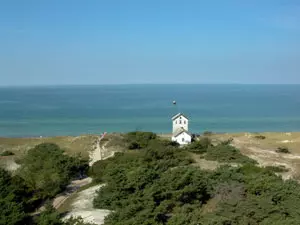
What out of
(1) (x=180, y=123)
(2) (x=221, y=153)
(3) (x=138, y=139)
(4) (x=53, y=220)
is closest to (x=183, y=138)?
(1) (x=180, y=123)

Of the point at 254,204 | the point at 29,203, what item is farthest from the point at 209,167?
the point at 29,203

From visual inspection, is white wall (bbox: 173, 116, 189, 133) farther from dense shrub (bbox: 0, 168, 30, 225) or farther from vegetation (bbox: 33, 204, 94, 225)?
vegetation (bbox: 33, 204, 94, 225)

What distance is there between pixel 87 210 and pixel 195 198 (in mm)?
6259

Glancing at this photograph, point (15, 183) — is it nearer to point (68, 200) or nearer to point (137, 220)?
point (68, 200)

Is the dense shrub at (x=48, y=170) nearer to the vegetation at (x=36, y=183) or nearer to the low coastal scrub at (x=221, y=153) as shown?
the vegetation at (x=36, y=183)

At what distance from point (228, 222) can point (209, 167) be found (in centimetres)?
1369

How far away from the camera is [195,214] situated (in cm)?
2030

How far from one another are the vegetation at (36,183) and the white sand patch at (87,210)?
5.77 ft

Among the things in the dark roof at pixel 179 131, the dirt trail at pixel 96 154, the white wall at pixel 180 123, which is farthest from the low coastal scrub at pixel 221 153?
the dirt trail at pixel 96 154

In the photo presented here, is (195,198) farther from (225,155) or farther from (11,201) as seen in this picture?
(225,155)

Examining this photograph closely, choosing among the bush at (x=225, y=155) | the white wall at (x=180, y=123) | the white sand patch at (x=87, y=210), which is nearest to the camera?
the white sand patch at (x=87, y=210)

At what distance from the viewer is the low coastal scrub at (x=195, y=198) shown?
20.1 metres

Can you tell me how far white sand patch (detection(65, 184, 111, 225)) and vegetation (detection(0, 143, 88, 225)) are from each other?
1.76 meters

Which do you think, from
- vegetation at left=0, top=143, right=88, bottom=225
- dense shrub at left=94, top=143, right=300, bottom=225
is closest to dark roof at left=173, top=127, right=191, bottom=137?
vegetation at left=0, top=143, right=88, bottom=225
